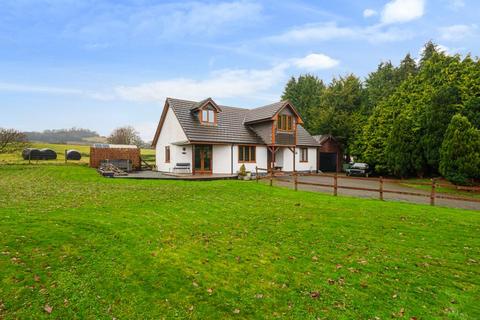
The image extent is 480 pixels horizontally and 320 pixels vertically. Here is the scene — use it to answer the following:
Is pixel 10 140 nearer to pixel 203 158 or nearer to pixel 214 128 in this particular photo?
pixel 203 158

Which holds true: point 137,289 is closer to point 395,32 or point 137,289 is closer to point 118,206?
point 118,206

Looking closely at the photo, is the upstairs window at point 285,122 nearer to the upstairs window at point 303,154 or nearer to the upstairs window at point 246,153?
the upstairs window at point 246,153

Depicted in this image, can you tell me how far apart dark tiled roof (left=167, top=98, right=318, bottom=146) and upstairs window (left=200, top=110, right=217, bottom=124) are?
46 centimetres

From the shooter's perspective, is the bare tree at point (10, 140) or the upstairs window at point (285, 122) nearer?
the upstairs window at point (285, 122)

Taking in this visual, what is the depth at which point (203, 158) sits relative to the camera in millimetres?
21953

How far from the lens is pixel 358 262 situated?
5223 millimetres

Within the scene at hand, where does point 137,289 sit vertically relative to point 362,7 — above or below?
below

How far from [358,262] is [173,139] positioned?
20580 millimetres

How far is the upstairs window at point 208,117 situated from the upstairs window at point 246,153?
349cm

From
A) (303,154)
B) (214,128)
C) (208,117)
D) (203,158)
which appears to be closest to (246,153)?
(214,128)

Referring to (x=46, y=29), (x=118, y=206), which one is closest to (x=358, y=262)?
(x=118, y=206)

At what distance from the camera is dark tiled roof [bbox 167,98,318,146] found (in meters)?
21.7

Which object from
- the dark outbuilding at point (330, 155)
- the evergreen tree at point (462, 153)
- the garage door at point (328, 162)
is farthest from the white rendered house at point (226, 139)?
the evergreen tree at point (462, 153)

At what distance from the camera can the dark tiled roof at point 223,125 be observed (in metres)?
21.7
